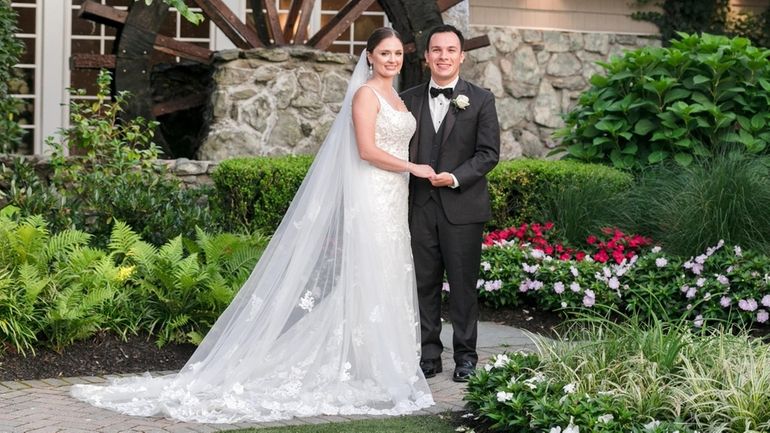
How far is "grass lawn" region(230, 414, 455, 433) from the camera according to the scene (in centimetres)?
438

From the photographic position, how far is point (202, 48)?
32.5 feet

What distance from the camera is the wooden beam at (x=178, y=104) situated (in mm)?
9906

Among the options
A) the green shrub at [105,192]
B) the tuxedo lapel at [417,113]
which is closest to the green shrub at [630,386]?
the tuxedo lapel at [417,113]

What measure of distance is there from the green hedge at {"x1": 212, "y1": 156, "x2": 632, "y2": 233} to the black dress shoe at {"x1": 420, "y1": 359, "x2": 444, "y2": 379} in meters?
2.60

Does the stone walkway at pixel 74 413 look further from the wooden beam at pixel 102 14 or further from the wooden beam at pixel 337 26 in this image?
the wooden beam at pixel 337 26

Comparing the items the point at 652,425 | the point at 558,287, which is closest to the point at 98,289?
the point at 558,287

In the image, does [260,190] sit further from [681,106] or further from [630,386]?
[630,386]

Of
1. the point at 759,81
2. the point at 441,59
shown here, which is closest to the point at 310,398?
the point at 441,59

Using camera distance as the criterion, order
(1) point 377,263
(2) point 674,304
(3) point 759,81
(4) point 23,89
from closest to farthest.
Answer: (1) point 377,263 < (2) point 674,304 < (3) point 759,81 < (4) point 23,89

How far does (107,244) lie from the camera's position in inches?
265

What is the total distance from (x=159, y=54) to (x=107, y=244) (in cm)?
447

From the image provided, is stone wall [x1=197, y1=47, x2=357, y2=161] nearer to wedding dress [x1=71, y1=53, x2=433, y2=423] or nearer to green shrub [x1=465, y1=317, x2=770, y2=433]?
wedding dress [x1=71, y1=53, x2=433, y2=423]

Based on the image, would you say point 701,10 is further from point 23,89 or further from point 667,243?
point 23,89

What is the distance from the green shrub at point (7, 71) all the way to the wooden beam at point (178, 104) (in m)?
1.14
